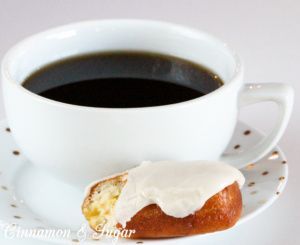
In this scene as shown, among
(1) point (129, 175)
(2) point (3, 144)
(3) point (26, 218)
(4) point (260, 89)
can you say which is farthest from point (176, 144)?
(2) point (3, 144)

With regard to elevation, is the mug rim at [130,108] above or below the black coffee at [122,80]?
above

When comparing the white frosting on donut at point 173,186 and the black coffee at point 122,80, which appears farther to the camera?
the black coffee at point 122,80

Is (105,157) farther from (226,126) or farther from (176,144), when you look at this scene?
(226,126)

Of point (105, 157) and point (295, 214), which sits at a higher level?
point (105, 157)

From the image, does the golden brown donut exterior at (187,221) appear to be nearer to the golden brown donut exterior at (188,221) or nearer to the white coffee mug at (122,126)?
the golden brown donut exterior at (188,221)

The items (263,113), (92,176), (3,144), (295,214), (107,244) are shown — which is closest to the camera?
(107,244)

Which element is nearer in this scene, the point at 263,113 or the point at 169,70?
the point at 169,70

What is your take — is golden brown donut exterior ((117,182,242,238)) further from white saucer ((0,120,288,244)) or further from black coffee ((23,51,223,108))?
black coffee ((23,51,223,108))

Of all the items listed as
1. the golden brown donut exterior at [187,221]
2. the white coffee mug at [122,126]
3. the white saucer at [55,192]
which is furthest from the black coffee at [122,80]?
the golden brown donut exterior at [187,221]
